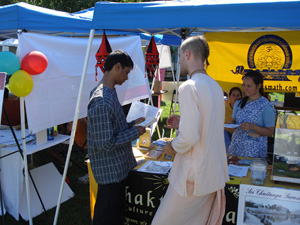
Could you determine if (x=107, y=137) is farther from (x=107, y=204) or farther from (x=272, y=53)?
(x=272, y=53)

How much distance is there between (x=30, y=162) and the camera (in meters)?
4.39

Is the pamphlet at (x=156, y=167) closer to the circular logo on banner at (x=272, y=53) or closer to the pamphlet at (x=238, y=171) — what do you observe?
the pamphlet at (x=238, y=171)

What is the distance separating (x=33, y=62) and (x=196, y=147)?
1.68 metres

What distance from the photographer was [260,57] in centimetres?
401

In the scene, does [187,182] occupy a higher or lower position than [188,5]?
lower

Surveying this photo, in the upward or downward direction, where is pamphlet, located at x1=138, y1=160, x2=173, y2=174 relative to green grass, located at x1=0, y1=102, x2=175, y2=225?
upward

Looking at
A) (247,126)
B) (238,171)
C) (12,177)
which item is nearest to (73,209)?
(12,177)

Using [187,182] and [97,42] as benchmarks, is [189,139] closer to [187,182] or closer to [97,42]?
[187,182]

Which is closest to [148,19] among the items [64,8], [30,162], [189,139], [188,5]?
[188,5]

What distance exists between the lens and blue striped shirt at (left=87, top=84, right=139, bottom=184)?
1.92m

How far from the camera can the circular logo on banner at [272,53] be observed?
3.84 metres

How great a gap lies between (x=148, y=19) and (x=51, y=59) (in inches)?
46.4

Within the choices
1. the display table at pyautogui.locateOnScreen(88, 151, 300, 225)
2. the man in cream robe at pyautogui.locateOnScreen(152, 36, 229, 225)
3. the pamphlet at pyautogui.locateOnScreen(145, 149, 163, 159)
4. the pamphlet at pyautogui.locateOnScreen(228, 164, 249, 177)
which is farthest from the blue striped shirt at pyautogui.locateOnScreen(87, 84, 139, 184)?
the pamphlet at pyautogui.locateOnScreen(228, 164, 249, 177)

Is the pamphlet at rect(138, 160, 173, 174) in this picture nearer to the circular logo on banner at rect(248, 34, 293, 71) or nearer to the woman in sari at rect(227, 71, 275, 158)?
the woman in sari at rect(227, 71, 275, 158)
